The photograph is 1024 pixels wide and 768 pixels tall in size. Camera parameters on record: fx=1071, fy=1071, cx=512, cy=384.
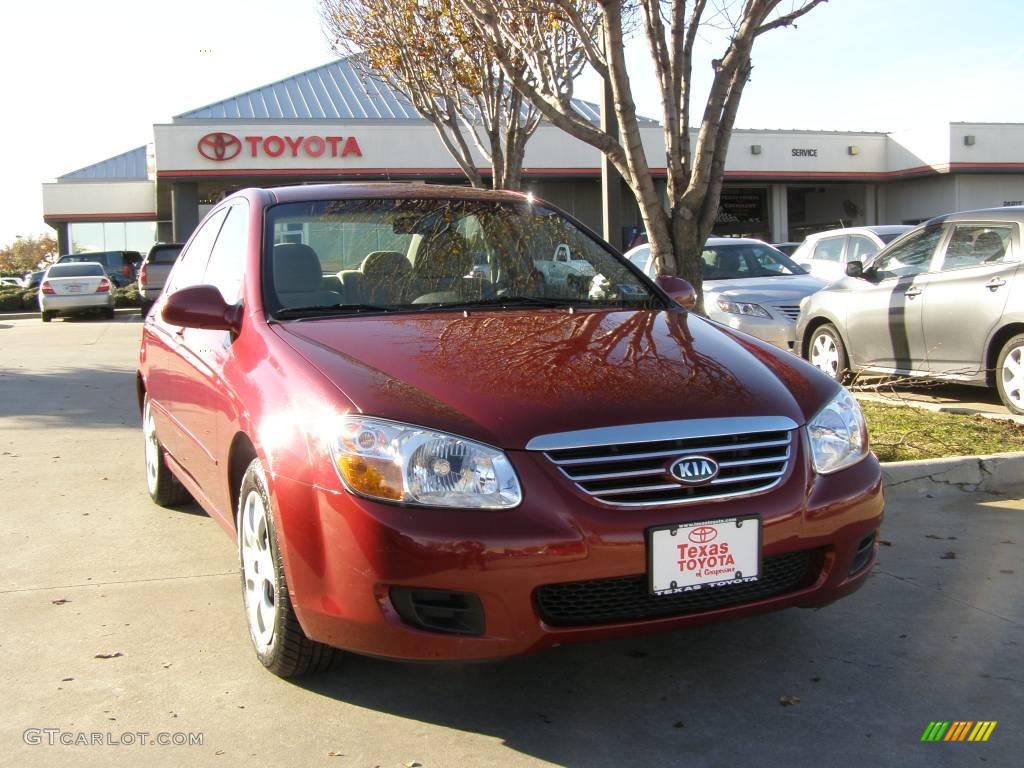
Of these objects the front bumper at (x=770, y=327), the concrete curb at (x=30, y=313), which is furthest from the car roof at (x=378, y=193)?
the concrete curb at (x=30, y=313)

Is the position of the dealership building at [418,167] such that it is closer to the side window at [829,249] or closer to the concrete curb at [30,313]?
the concrete curb at [30,313]

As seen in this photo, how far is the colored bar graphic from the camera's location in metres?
3.04

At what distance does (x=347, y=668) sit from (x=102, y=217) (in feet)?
123

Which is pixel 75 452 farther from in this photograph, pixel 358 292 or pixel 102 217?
pixel 102 217

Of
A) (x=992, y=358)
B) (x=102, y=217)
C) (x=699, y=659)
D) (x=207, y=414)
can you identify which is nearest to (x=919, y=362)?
(x=992, y=358)

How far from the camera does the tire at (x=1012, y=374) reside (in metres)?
7.52

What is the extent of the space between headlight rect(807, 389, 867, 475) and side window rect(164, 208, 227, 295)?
9.16 ft

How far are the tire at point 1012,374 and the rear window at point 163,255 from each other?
1854 cm

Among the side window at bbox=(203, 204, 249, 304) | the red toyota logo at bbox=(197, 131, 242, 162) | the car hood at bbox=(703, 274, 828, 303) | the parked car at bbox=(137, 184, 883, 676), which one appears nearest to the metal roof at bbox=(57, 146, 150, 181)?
the red toyota logo at bbox=(197, 131, 242, 162)

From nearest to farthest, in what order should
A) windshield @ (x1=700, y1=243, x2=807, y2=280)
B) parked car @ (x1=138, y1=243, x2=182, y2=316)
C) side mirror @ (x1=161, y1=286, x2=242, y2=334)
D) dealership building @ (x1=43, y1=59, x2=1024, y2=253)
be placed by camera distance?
1. side mirror @ (x1=161, y1=286, x2=242, y2=334)
2. windshield @ (x1=700, y1=243, x2=807, y2=280)
3. parked car @ (x1=138, y1=243, x2=182, y2=316)
4. dealership building @ (x1=43, y1=59, x2=1024, y2=253)

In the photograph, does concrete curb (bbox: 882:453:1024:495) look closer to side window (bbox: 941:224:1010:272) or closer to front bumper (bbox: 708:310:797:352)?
side window (bbox: 941:224:1010:272)

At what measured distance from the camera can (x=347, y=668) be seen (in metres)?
3.57
